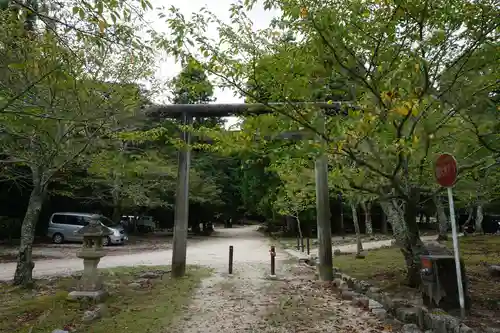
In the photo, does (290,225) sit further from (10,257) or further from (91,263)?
(91,263)

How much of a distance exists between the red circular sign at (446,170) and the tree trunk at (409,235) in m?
1.21

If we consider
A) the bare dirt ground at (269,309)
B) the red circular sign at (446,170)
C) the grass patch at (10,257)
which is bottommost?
the bare dirt ground at (269,309)

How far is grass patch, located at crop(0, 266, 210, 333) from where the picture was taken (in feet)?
19.7

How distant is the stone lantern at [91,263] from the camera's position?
7746 millimetres

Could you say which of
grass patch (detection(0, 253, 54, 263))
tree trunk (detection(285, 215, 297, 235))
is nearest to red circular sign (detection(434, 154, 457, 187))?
grass patch (detection(0, 253, 54, 263))

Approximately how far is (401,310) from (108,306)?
5.31 meters

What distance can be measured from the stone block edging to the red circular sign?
1726mm

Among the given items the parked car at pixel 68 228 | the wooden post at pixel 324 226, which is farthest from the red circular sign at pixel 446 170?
the parked car at pixel 68 228

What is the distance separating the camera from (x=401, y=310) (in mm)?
6016

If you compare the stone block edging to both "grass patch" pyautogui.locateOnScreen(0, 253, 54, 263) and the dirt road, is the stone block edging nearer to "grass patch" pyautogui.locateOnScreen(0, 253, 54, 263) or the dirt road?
the dirt road

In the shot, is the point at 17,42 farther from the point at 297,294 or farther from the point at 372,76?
the point at 297,294

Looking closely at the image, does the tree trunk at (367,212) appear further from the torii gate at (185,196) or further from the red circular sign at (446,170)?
the red circular sign at (446,170)

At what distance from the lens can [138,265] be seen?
13344 millimetres

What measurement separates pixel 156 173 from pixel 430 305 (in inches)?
685
